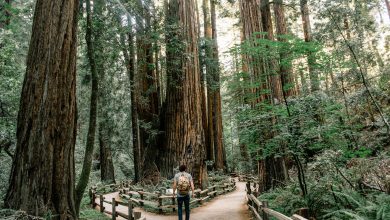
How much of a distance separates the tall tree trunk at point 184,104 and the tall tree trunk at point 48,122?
6640 mm

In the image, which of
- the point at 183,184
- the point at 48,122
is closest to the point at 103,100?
the point at 183,184

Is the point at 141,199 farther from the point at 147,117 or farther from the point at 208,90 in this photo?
the point at 208,90

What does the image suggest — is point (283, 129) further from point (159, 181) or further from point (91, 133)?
point (159, 181)

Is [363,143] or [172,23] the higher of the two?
[172,23]

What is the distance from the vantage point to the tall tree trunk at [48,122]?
18.1ft

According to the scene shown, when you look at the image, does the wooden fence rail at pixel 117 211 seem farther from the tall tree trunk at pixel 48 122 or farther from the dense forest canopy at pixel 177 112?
the tall tree trunk at pixel 48 122

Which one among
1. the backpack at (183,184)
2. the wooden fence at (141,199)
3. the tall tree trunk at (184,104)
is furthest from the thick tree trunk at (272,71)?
the wooden fence at (141,199)

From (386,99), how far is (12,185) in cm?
1399

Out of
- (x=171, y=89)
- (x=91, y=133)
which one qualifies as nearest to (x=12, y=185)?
(x=91, y=133)

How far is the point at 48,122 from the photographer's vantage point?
5.65 m

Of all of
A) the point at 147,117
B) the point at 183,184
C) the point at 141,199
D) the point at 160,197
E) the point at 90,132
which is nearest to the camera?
the point at 183,184

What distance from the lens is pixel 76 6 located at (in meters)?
6.45

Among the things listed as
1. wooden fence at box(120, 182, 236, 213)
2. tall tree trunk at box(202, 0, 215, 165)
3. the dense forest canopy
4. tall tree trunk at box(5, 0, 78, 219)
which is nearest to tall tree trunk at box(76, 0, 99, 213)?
the dense forest canopy

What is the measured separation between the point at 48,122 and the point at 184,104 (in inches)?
303
